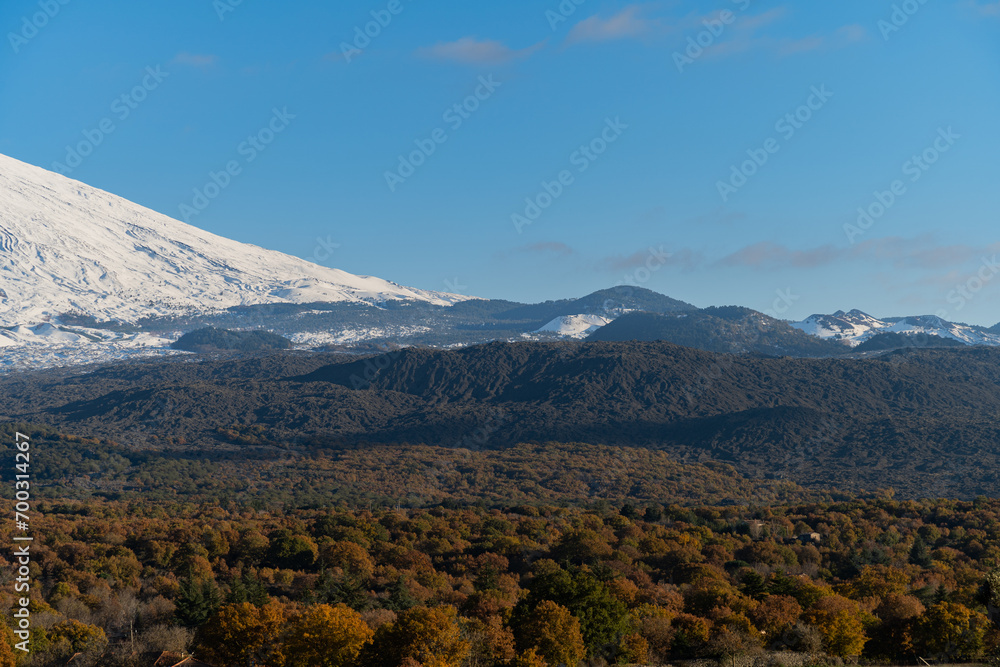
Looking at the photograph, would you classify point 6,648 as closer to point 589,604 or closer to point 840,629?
point 589,604

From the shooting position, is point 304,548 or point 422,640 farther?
point 304,548

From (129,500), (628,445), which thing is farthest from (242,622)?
(628,445)

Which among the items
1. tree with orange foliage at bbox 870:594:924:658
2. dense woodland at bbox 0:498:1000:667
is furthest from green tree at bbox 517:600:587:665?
tree with orange foliage at bbox 870:594:924:658

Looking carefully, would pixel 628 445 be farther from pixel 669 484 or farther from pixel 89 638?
Result: pixel 89 638

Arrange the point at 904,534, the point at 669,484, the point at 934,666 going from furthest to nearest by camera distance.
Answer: the point at 669,484, the point at 904,534, the point at 934,666

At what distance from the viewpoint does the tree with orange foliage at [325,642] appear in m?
37.8

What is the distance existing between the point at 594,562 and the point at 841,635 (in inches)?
864

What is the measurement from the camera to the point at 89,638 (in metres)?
43.2

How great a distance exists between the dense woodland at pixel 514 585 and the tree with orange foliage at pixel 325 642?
0.09 meters

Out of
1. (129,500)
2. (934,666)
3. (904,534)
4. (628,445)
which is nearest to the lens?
(934,666)

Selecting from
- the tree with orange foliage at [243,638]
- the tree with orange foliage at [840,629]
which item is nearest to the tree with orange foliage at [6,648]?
the tree with orange foliage at [243,638]

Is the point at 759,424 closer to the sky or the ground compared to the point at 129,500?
closer to the sky

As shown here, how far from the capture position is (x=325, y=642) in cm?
3806

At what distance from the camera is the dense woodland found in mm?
40594
